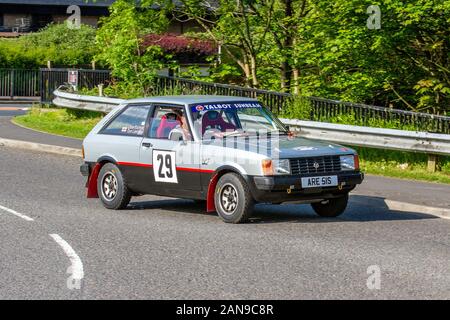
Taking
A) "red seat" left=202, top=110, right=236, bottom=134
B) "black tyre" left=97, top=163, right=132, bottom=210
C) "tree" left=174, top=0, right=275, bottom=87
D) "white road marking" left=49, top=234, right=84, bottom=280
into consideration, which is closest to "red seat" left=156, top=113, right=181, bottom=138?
"red seat" left=202, top=110, right=236, bottom=134

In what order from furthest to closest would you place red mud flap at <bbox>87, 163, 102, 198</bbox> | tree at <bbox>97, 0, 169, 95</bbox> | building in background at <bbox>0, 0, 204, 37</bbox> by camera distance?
building in background at <bbox>0, 0, 204, 37</bbox> < tree at <bbox>97, 0, 169, 95</bbox> < red mud flap at <bbox>87, 163, 102, 198</bbox>

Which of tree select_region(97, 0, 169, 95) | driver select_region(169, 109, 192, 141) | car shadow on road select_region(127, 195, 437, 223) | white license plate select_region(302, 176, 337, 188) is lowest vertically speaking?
car shadow on road select_region(127, 195, 437, 223)

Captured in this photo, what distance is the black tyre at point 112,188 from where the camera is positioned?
1420 cm

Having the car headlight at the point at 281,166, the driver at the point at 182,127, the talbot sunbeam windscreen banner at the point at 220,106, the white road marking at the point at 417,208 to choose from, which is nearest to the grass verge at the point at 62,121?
the driver at the point at 182,127

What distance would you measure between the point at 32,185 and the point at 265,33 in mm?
10824

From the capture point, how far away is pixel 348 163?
13.2 meters

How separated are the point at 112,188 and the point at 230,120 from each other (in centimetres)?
194

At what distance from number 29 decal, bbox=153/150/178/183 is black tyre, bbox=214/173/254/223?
2.76ft

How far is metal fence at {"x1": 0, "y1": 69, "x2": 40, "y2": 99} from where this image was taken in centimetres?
5016

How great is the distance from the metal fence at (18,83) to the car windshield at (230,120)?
36.6 meters

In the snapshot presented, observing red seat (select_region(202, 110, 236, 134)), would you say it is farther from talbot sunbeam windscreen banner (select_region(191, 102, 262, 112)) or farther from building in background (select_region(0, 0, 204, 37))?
building in background (select_region(0, 0, 204, 37))

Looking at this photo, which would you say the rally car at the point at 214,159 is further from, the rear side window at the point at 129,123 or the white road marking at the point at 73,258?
the white road marking at the point at 73,258

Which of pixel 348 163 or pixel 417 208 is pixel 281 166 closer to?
pixel 348 163
